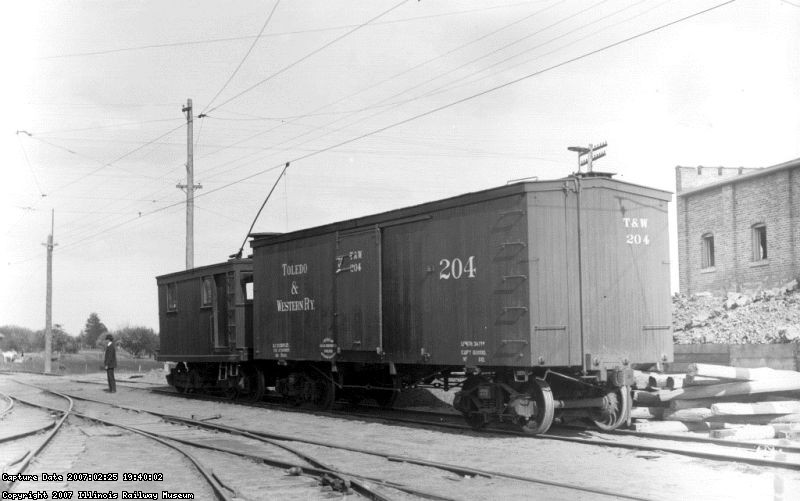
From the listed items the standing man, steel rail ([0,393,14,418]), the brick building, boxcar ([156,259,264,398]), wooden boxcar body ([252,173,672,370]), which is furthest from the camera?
the brick building

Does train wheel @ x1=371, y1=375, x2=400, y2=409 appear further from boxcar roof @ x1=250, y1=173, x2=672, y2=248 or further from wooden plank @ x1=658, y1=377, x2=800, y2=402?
wooden plank @ x1=658, y1=377, x2=800, y2=402

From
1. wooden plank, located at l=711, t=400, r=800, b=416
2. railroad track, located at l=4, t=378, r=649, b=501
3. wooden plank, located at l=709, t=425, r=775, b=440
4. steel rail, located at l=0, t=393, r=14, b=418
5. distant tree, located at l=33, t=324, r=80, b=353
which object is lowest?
distant tree, located at l=33, t=324, r=80, b=353

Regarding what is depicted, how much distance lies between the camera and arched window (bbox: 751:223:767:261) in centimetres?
2658

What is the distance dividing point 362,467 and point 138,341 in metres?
85.1

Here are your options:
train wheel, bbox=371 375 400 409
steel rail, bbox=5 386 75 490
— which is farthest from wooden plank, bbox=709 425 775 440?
steel rail, bbox=5 386 75 490

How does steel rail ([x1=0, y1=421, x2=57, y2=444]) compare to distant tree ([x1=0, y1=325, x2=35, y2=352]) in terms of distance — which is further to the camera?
distant tree ([x1=0, y1=325, x2=35, y2=352])

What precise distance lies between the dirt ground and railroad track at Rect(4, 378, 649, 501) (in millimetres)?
87

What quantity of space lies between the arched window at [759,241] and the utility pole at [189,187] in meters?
19.2

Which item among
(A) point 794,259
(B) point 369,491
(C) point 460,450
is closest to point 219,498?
(B) point 369,491

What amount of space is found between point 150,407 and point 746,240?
20383mm

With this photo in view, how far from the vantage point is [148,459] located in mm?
9883

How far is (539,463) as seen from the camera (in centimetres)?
895

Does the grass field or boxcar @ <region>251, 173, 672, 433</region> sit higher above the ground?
boxcar @ <region>251, 173, 672, 433</region>

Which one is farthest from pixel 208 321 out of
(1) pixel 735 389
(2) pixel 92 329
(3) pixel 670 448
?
(2) pixel 92 329
